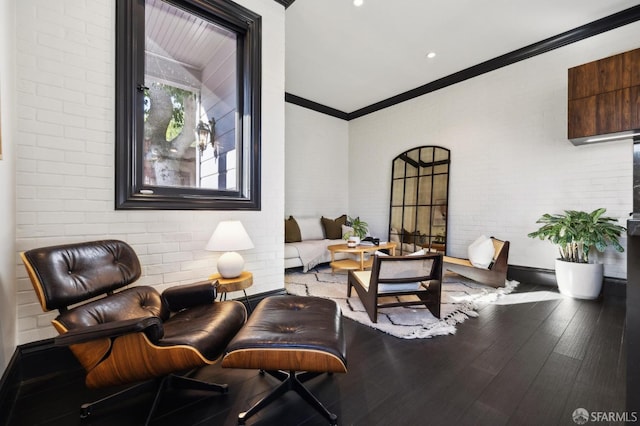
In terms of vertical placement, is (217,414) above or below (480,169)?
below

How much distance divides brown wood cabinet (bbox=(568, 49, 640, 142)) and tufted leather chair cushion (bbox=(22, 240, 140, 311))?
460 cm

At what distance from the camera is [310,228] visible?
199 inches

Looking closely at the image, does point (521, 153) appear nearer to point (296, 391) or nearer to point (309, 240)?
point (309, 240)

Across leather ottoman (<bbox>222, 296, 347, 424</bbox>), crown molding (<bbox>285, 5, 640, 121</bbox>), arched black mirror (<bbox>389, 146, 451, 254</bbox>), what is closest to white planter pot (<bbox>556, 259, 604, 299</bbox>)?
A: arched black mirror (<bbox>389, 146, 451, 254</bbox>)

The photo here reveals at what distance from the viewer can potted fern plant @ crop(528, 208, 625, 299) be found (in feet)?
9.24

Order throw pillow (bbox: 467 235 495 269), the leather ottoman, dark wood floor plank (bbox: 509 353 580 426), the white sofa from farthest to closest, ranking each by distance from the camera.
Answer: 1. the white sofa
2. throw pillow (bbox: 467 235 495 269)
3. dark wood floor plank (bbox: 509 353 580 426)
4. the leather ottoman

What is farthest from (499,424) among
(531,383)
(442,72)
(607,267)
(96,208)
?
(442,72)

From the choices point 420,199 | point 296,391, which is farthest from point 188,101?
point 420,199

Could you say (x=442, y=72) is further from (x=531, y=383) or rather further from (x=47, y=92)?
(x=47, y=92)

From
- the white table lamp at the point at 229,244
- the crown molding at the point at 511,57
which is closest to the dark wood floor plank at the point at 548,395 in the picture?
the white table lamp at the point at 229,244

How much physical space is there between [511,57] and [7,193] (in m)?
5.55

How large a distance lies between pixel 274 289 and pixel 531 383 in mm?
2162

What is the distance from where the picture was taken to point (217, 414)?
1.32 m

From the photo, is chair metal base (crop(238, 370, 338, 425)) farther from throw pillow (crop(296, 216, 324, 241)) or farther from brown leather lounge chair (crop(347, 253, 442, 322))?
throw pillow (crop(296, 216, 324, 241))
